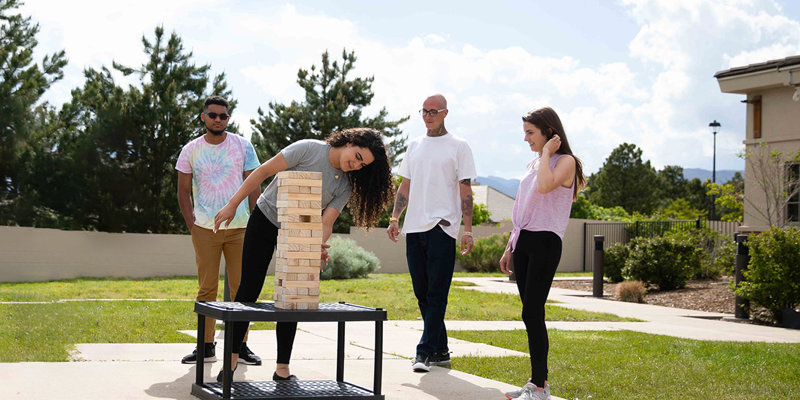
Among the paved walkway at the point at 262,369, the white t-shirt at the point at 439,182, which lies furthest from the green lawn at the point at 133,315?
the white t-shirt at the point at 439,182

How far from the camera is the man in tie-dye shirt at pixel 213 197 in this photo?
5.87 metres

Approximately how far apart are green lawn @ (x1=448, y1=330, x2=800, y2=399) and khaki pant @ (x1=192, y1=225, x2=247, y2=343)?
1.85 meters

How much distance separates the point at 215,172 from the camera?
5.98 meters

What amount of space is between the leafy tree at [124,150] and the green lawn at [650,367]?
18982mm

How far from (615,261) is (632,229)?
21.0 ft

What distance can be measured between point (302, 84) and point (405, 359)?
28484 mm

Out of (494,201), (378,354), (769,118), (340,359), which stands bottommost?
(340,359)

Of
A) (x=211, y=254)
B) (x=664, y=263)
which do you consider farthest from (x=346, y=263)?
(x=211, y=254)

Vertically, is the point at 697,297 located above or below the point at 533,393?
below

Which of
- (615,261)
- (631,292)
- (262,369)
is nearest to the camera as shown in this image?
(262,369)

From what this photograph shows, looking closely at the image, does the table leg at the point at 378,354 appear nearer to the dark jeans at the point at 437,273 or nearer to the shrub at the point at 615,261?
the dark jeans at the point at 437,273

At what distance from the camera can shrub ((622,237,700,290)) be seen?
649 inches

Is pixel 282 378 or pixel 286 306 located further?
pixel 282 378

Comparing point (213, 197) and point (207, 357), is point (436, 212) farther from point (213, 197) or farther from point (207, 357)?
point (207, 357)
